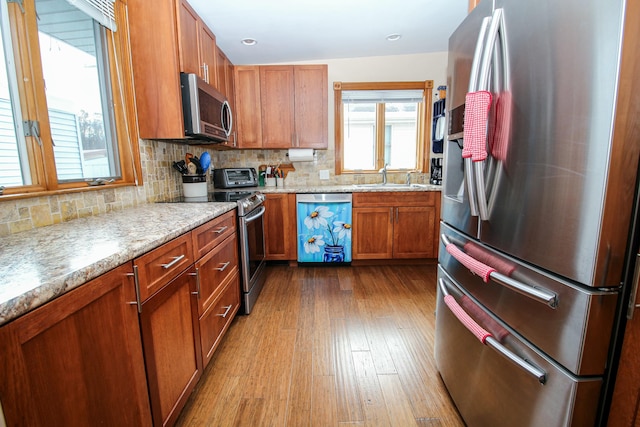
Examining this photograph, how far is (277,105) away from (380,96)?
1.30 m

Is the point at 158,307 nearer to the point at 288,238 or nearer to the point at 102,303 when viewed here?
the point at 102,303

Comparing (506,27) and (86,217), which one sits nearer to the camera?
(506,27)

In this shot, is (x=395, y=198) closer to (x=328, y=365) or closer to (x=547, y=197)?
(x=328, y=365)

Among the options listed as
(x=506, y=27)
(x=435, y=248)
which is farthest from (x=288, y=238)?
(x=506, y=27)

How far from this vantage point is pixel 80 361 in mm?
706

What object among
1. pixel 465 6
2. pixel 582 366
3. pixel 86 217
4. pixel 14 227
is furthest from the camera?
pixel 465 6

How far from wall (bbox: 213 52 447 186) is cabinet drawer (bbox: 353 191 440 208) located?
1.98 feet

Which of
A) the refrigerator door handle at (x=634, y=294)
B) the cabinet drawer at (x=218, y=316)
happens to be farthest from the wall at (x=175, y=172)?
the refrigerator door handle at (x=634, y=294)

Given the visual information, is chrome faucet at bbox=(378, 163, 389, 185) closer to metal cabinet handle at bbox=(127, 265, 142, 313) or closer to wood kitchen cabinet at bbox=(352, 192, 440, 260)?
wood kitchen cabinet at bbox=(352, 192, 440, 260)

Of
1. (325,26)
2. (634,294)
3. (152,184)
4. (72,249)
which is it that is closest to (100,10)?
(152,184)

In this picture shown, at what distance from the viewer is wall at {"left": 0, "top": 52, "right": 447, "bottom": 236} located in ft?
4.00

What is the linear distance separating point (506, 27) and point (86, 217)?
2.00 m

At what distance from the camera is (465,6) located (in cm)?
229

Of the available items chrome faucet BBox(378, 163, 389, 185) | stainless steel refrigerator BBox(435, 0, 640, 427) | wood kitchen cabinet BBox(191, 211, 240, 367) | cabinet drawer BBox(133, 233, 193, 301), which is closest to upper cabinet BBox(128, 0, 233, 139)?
wood kitchen cabinet BBox(191, 211, 240, 367)
